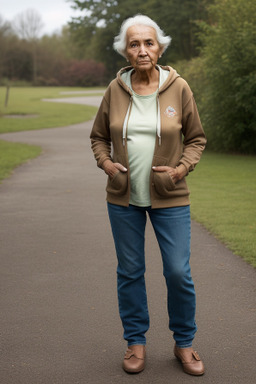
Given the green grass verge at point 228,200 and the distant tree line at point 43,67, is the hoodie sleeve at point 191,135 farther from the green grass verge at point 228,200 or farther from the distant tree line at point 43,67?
the distant tree line at point 43,67

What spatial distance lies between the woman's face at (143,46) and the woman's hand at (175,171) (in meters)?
0.55

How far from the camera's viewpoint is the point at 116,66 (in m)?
52.2

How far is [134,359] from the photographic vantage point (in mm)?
3668

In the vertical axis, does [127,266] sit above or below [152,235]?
above

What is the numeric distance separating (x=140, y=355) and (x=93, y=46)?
157 feet

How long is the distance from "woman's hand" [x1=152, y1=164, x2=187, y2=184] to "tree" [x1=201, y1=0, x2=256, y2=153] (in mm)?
12188

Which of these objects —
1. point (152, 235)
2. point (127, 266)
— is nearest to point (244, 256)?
point (152, 235)

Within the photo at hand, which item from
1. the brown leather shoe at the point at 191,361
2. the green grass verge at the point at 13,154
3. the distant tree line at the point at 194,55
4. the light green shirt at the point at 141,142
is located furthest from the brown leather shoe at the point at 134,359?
the distant tree line at the point at 194,55

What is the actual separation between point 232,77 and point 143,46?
509 inches

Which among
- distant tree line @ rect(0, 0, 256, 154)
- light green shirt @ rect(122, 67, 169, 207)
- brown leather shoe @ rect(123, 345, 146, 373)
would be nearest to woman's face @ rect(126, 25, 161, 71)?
light green shirt @ rect(122, 67, 169, 207)

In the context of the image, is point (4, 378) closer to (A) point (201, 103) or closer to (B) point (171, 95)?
(B) point (171, 95)

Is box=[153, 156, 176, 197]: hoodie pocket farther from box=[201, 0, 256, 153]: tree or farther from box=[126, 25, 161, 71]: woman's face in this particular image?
box=[201, 0, 256, 153]: tree

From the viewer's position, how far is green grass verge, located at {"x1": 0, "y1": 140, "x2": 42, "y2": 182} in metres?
14.0

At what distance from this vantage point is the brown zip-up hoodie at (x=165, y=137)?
3439 millimetres
